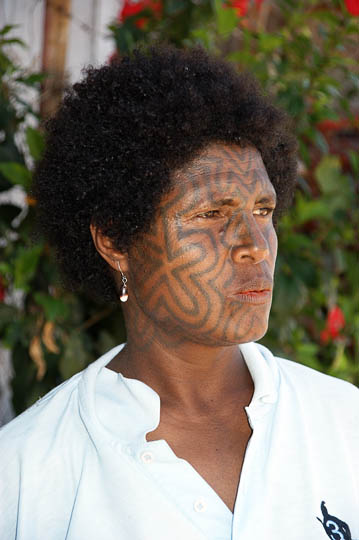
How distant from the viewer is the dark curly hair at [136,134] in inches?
57.5

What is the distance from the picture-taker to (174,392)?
156 cm

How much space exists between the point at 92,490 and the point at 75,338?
1.12 meters

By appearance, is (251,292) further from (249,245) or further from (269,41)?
(269,41)

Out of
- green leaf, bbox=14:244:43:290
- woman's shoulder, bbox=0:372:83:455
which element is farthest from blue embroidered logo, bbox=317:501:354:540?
green leaf, bbox=14:244:43:290

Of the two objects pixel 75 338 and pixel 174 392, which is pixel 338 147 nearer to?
pixel 75 338

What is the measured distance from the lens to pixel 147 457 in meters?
1.40

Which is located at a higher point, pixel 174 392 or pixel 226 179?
pixel 226 179

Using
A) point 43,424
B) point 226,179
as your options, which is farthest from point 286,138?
point 43,424

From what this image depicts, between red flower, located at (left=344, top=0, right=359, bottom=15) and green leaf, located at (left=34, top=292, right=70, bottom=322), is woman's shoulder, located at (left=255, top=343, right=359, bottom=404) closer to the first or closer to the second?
green leaf, located at (left=34, top=292, right=70, bottom=322)

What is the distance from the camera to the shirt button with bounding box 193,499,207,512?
1.34 meters

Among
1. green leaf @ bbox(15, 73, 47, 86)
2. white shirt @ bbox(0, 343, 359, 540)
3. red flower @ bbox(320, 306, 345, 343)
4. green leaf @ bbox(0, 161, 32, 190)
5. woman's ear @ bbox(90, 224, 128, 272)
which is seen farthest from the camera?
red flower @ bbox(320, 306, 345, 343)

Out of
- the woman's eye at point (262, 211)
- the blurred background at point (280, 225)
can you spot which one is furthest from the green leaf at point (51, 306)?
the woman's eye at point (262, 211)

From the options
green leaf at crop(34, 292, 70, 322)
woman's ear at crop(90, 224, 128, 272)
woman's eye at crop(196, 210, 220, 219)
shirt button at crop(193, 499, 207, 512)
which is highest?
woman's eye at crop(196, 210, 220, 219)

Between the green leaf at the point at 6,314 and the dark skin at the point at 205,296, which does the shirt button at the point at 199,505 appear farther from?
the green leaf at the point at 6,314
